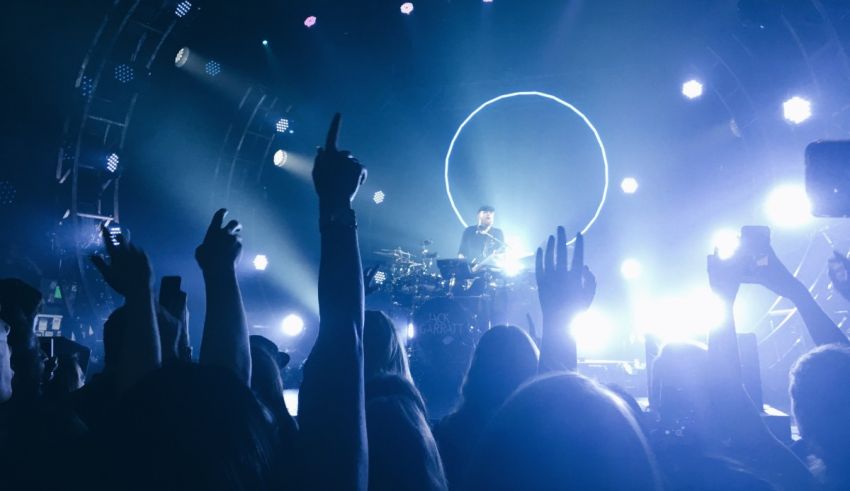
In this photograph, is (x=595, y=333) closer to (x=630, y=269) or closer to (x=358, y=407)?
(x=630, y=269)

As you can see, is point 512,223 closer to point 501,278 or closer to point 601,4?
point 501,278

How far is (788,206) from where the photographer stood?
10219 mm

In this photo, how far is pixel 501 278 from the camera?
11.3 m

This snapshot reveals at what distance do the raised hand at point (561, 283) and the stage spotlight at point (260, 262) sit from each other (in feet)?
43.7

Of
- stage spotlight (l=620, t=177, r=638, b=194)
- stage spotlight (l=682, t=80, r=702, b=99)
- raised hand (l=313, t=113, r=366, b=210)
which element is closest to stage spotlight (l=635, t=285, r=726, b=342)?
stage spotlight (l=620, t=177, r=638, b=194)

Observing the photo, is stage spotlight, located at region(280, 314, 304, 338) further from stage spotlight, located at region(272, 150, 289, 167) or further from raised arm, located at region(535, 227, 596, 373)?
raised arm, located at region(535, 227, 596, 373)

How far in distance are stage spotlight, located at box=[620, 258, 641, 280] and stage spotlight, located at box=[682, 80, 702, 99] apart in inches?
184

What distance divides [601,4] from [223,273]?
42.7ft

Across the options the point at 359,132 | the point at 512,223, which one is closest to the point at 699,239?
the point at 512,223

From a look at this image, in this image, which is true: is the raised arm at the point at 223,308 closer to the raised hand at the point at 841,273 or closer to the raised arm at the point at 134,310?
the raised arm at the point at 134,310

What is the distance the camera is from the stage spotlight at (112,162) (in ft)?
34.5

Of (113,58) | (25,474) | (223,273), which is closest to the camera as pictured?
(25,474)

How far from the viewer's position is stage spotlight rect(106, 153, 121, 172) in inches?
→ 414

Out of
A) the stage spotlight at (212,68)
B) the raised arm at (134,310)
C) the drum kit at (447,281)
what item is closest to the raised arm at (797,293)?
the raised arm at (134,310)
